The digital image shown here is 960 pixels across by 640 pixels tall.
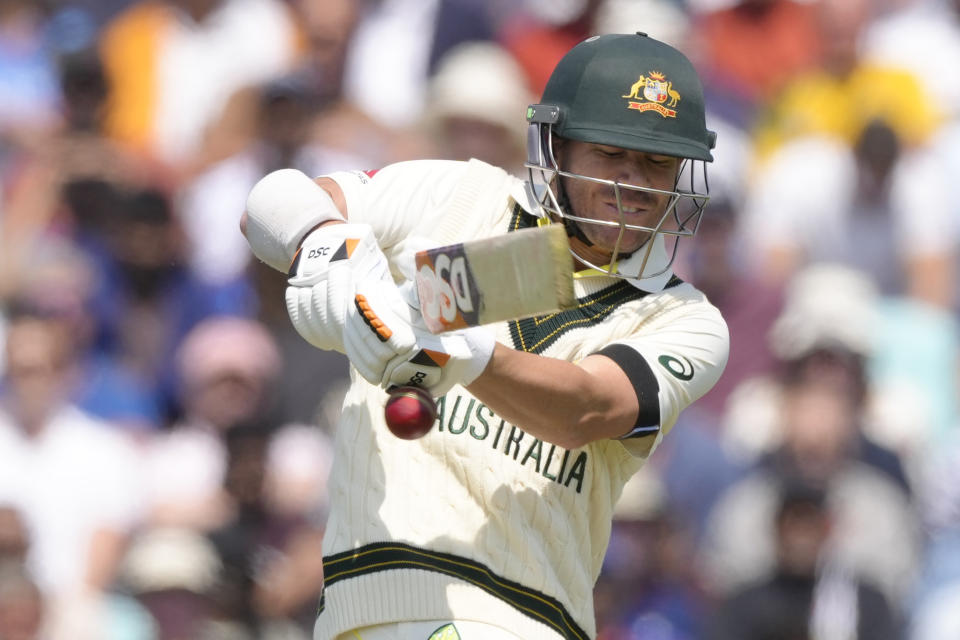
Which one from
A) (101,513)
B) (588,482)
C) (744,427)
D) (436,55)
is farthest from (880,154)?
(588,482)

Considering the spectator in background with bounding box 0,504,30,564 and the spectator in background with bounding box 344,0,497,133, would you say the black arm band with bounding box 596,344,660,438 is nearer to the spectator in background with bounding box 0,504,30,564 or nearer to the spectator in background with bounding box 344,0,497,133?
the spectator in background with bounding box 0,504,30,564

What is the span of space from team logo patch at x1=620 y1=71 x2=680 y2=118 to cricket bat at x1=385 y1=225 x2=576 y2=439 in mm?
905

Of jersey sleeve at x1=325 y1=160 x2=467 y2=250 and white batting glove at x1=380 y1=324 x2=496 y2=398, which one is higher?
jersey sleeve at x1=325 y1=160 x2=467 y2=250

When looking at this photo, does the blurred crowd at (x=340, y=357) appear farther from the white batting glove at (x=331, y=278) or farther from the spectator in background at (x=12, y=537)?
the white batting glove at (x=331, y=278)

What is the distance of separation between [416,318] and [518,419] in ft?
1.31

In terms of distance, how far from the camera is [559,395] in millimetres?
3363

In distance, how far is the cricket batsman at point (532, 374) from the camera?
11.6ft

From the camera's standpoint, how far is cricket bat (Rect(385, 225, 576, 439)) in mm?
2855

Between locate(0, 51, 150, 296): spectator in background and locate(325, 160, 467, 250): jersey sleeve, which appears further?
locate(0, 51, 150, 296): spectator in background

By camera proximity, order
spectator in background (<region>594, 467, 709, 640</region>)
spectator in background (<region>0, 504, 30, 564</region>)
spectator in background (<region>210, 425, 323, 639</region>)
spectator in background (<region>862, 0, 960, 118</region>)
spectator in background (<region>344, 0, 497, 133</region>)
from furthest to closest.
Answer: spectator in background (<region>862, 0, 960, 118</region>), spectator in background (<region>344, 0, 497, 133</region>), spectator in background (<region>594, 467, 709, 640</region>), spectator in background (<region>0, 504, 30, 564</region>), spectator in background (<region>210, 425, 323, 639</region>)

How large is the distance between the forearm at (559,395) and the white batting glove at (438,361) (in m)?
0.08

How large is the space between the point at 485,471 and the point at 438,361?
24.2 inches

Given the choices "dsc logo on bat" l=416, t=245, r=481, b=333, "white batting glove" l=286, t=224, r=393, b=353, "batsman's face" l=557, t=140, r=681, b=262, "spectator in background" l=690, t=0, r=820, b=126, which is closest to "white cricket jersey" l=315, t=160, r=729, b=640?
"batsman's face" l=557, t=140, r=681, b=262

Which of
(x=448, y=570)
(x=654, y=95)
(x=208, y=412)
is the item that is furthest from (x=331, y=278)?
(x=208, y=412)
